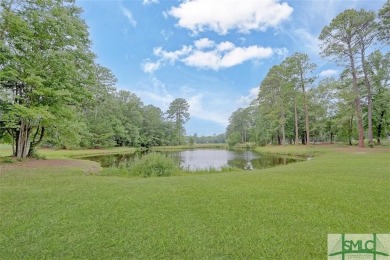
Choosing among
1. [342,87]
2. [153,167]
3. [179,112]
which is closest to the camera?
[153,167]

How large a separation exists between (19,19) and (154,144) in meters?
47.1

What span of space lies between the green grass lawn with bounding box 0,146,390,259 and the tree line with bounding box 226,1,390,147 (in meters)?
20.3

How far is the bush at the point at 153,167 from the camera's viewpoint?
36.8ft

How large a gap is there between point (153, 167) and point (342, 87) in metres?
26.3

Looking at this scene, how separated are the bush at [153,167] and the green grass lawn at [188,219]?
Answer: 457cm

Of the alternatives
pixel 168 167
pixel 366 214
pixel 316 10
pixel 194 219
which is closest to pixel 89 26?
pixel 168 167

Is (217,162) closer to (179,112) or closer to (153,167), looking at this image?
(153,167)

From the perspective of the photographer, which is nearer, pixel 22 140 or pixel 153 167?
pixel 153 167

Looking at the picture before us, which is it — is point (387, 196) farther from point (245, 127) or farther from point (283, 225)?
point (245, 127)

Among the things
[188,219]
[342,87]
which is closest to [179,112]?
[342,87]

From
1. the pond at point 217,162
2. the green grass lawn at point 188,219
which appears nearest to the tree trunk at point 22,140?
the pond at point 217,162

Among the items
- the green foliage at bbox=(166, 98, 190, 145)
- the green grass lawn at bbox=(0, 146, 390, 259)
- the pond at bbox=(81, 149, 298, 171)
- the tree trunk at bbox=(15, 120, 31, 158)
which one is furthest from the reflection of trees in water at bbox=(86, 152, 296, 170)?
the green foliage at bbox=(166, 98, 190, 145)

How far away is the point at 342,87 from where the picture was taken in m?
27.2

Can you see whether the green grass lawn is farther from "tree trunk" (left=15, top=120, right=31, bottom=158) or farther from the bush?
"tree trunk" (left=15, top=120, right=31, bottom=158)
